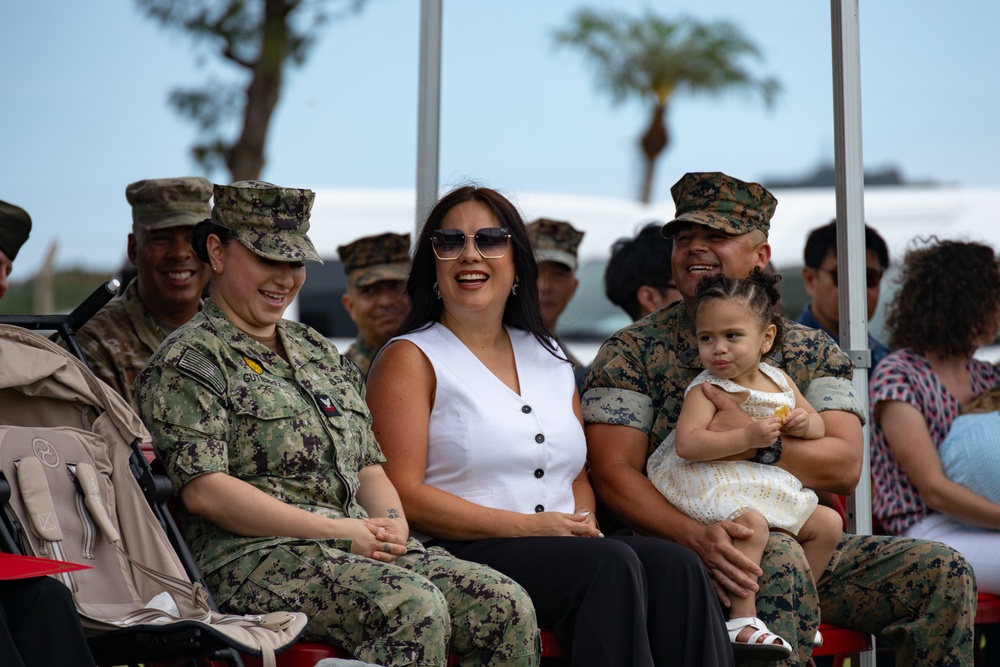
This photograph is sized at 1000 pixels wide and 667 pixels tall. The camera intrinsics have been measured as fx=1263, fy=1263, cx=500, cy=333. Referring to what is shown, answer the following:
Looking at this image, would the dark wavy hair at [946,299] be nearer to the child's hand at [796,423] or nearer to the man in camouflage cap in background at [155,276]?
the child's hand at [796,423]

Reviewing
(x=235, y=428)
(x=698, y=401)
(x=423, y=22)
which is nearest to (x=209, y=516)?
(x=235, y=428)

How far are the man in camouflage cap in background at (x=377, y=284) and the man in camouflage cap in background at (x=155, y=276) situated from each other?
90cm

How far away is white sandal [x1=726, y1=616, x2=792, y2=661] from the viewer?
322 cm

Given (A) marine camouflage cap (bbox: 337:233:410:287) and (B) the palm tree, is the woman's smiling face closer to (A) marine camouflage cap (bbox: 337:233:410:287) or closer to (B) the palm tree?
(A) marine camouflage cap (bbox: 337:233:410:287)

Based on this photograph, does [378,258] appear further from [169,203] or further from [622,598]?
[622,598]

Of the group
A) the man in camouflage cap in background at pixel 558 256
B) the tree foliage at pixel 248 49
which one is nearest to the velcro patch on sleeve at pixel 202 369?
the man in camouflage cap in background at pixel 558 256

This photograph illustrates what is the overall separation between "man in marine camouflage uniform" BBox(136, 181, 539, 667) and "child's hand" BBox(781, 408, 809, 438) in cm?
96

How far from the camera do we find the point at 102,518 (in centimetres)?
293

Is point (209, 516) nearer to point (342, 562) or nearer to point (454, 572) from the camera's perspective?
point (342, 562)

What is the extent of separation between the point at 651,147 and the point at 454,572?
2262 cm

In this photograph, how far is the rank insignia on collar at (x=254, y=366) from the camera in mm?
3262

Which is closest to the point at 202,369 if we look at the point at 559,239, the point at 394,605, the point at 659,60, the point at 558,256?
the point at 394,605

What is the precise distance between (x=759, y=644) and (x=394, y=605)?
987 millimetres

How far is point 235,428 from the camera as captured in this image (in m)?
3.13
